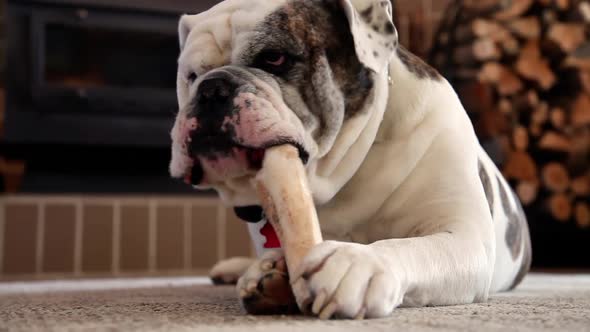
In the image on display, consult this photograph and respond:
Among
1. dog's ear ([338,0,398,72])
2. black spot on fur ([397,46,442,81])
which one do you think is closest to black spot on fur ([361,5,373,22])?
dog's ear ([338,0,398,72])

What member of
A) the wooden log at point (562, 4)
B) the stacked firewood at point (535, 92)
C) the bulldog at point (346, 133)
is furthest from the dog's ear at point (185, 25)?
the wooden log at point (562, 4)

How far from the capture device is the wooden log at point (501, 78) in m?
2.46

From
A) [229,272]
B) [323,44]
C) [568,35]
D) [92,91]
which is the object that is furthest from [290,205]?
[568,35]

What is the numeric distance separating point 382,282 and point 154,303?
406 millimetres

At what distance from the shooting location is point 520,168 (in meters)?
2.48

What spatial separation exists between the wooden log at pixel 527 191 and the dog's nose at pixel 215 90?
1.72m

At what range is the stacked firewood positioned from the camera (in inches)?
96.8

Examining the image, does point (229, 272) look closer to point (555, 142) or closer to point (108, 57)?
point (108, 57)

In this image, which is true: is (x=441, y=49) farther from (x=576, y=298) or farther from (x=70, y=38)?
(x=576, y=298)

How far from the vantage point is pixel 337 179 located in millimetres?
1082

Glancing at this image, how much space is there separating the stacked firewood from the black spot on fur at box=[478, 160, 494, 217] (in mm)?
1306

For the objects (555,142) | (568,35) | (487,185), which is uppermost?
(568,35)

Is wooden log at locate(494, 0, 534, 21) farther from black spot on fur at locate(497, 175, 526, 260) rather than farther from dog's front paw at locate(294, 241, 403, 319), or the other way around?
dog's front paw at locate(294, 241, 403, 319)

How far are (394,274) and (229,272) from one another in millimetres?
889
